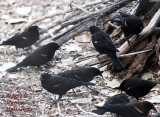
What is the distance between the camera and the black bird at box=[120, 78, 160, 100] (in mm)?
5289

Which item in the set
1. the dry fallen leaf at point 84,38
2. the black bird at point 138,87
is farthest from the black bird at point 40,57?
the black bird at point 138,87

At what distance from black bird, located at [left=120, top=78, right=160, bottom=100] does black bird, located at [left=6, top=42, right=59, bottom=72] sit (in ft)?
7.34

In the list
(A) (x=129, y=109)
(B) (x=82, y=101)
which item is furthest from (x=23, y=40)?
(A) (x=129, y=109)

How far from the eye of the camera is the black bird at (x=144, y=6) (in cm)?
678

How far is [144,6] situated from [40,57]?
2.64m

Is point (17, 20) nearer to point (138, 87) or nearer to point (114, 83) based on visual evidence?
point (114, 83)

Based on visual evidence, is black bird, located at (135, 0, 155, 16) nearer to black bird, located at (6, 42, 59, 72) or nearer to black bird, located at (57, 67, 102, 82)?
black bird, located at (57, 67, 102, 82)

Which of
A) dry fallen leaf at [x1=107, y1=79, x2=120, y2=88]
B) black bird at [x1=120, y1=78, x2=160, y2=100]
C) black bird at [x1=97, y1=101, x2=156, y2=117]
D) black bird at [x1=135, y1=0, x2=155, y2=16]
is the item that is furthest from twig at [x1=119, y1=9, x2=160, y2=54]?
black bird at [x1=97, y1=101, x2=156, y2=117]

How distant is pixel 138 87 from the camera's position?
5.36 meters

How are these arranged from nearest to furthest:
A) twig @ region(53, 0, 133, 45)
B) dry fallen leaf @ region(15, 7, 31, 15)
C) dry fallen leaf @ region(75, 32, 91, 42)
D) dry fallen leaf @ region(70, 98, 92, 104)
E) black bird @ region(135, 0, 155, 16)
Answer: dry fallen leaf @ region(70, 98, 92, 104), black bird @ region(135, 0, 155, 16), twig @ region(53, 0, 133, 45), dry fallen leaf @ region(75, 32, 91, 42), dry fallen leaf @ region(15, 7, 31, 15)

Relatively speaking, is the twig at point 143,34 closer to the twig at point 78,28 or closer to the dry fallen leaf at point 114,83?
the dry fallen leaf at point 114,83

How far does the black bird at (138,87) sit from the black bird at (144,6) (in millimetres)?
2078

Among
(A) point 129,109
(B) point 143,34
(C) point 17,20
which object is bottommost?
(C) point 17,20

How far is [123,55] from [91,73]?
2.61 feet
